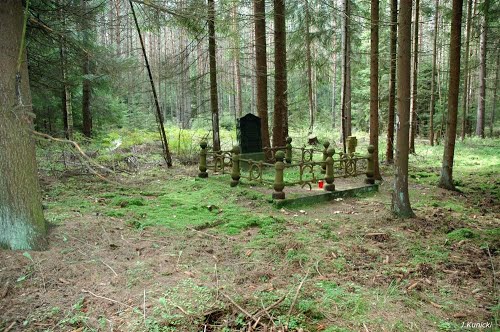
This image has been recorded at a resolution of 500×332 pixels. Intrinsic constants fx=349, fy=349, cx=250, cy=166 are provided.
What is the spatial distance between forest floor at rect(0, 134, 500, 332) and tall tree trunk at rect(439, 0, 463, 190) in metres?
1.65

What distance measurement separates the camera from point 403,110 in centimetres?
688

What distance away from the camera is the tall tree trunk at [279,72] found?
12.5 m

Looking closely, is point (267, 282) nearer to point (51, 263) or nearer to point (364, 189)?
point (51, 263)

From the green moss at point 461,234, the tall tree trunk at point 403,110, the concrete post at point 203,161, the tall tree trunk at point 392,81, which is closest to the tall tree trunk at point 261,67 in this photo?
the concrete post at point 203,161

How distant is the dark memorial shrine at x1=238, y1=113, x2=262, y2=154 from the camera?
12211mm

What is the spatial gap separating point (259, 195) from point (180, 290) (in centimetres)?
501

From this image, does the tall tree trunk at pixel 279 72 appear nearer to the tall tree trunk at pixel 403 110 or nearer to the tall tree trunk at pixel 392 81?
the tall tree trunk at pixel 392 81

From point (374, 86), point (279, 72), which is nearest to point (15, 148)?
point (374, 86)

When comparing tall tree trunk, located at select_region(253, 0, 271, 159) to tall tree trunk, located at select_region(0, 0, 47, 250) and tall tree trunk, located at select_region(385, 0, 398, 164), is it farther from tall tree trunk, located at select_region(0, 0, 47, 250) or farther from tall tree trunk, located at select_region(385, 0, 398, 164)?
tall tree trunk, located at select_region(0, 0, 47, 250)

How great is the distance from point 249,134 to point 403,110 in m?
6.27

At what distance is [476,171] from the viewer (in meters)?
13.3

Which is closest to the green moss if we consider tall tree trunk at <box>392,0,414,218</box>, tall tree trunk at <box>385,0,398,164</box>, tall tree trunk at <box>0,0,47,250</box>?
tall tree trunk at <box>392,0,414,218</box>

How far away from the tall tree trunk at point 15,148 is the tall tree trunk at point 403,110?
20.7ft

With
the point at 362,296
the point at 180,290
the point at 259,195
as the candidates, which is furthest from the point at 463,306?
the point at 259,195
